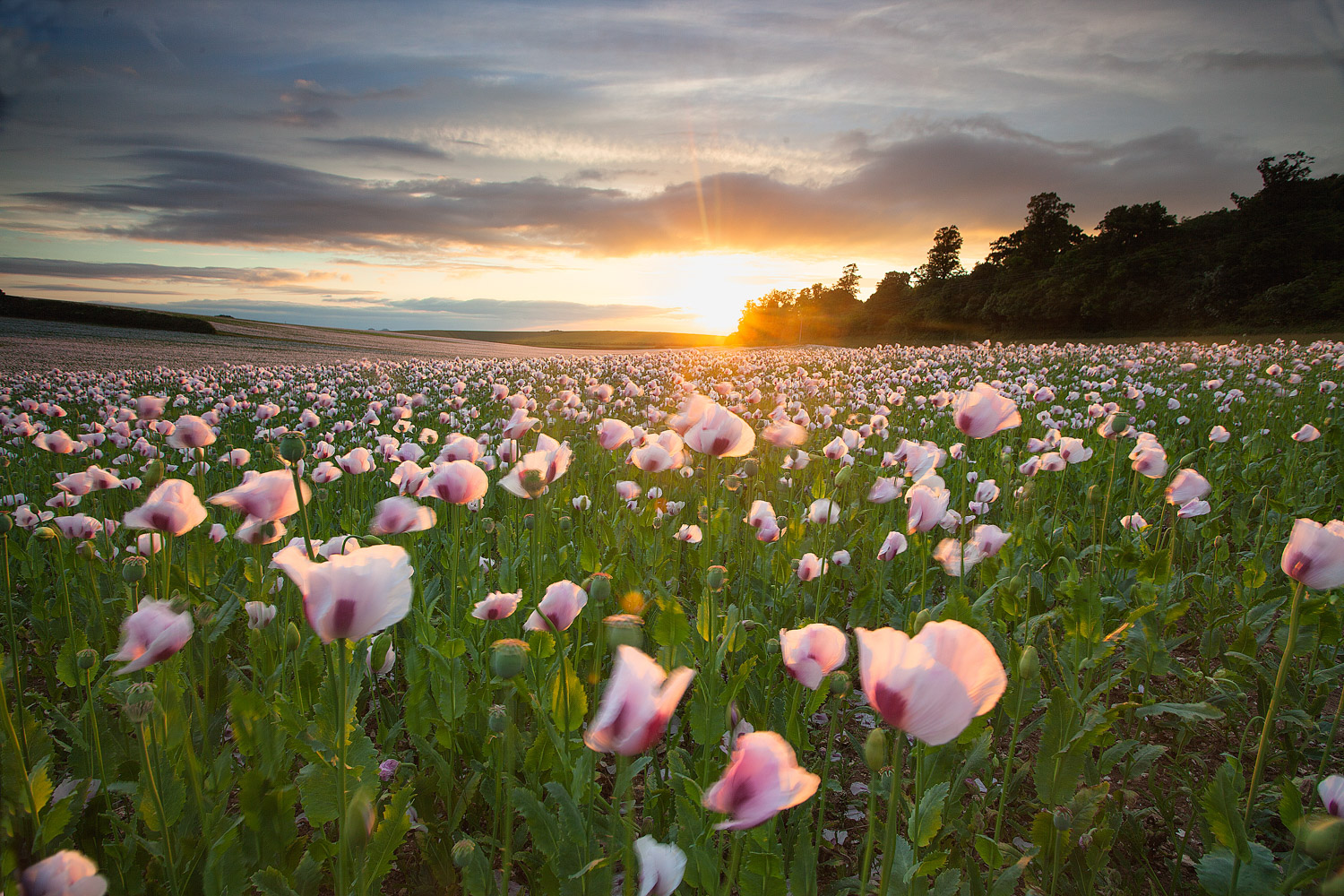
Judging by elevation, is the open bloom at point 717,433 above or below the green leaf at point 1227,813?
above

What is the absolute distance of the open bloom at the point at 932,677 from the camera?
0.87 m

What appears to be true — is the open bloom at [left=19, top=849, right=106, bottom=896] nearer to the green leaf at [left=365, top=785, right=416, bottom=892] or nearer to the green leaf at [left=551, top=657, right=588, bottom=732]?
the green leaf at [left=365, top=785, right=416, bottom=892]

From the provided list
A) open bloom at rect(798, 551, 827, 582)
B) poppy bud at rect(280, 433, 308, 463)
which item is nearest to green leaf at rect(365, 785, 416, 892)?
poppy bud at rect(280, 433, 308, 463)

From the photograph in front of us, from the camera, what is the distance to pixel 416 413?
8.71 metres

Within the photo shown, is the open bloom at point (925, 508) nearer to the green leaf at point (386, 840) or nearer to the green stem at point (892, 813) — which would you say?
the green stem at point (892, 813)

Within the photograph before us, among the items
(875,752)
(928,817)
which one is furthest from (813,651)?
(928,817)

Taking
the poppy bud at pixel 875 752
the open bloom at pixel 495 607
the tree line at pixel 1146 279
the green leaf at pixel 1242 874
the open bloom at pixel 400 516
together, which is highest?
the tree line at pixel 1146 279

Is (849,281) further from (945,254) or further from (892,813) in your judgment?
(892,813)

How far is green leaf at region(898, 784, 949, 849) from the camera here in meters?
1.40

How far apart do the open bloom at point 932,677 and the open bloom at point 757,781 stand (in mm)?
143

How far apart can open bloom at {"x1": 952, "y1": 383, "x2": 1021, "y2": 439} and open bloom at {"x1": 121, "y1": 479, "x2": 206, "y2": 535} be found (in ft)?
7.20

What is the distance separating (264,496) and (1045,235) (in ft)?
225

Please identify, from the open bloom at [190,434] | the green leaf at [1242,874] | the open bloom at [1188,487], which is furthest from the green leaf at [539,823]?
the open bloom at [1188,487]

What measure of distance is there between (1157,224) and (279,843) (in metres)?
63.0
